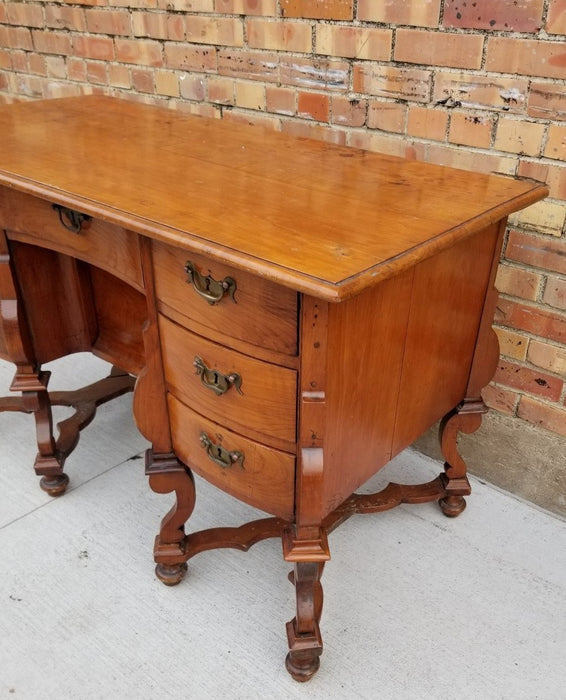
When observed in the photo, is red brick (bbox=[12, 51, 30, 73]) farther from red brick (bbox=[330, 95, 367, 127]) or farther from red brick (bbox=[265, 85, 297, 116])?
red brick (bbox=[330, 95, 367, 127])

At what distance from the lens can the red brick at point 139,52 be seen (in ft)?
7.67

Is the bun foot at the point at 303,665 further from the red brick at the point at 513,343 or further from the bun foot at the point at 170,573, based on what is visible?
the red brick at the point at 513,343

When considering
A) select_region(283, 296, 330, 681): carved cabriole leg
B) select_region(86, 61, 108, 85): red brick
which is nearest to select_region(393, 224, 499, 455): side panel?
select_region(283, 296, 330, 681): carved cabriole leg

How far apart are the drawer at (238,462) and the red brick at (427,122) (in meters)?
0.98

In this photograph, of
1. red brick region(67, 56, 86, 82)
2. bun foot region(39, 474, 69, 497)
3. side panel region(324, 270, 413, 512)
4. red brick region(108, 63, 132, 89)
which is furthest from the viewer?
red brick region(67, 56, 86, 82)

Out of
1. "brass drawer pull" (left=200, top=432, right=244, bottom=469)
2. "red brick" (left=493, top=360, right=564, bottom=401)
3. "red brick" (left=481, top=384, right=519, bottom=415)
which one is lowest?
"red brick" (left=481, top=384, right=519, bottom=415)

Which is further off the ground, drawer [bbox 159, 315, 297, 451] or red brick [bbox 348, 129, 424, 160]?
red brick [bbox 348, 129, 424, 160]

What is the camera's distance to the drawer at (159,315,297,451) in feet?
4.09

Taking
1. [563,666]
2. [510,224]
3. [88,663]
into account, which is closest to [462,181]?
[510,224]

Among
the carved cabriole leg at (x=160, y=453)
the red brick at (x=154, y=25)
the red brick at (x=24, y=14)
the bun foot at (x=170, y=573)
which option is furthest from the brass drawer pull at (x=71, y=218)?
the red brick at (x=24, y=14)

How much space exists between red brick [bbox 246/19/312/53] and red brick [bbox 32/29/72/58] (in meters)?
0.97

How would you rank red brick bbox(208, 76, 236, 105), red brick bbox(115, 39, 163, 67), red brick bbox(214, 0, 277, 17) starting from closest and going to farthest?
red brick bbox(214, 0, 277, 17) < red brick bbox(208, 76, 236, 105) < red brick bbox(115, 39, 163, 67)

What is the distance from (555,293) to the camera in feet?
5.74

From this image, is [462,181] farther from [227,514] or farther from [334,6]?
[227,514]
